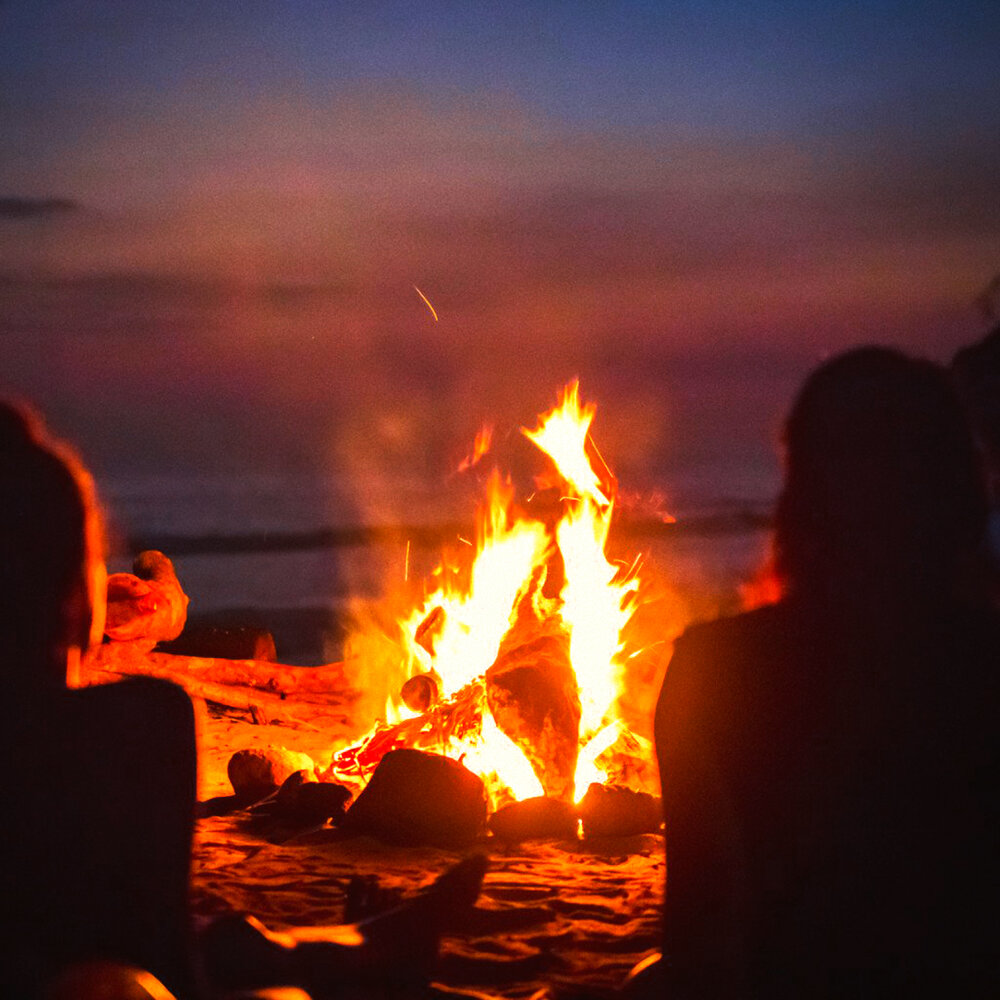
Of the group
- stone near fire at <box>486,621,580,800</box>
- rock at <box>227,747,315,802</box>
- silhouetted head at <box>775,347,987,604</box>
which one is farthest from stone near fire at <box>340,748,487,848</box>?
silhouetted head at <box>775,347,987,604</box>

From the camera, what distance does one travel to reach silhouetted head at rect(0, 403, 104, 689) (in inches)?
105

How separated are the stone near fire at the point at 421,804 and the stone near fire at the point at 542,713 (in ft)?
1.77

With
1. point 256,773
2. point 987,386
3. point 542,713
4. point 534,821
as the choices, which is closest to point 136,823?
point 987,386

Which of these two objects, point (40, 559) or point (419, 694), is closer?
point (40, 559)

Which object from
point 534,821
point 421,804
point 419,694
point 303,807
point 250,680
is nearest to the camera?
point 421,804

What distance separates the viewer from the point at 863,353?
2568 mm

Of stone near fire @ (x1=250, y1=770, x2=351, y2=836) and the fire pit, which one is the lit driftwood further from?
stone near fire @ (x1=250, y1=770, x2=351, y2=836)

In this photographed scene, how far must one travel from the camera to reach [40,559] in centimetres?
270

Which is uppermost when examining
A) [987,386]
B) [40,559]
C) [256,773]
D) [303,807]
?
[987,386]

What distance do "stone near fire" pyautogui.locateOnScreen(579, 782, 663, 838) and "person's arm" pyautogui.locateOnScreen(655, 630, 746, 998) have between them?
4548 mm

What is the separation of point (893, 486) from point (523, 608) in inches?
234

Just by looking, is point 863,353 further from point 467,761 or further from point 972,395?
point 467,761

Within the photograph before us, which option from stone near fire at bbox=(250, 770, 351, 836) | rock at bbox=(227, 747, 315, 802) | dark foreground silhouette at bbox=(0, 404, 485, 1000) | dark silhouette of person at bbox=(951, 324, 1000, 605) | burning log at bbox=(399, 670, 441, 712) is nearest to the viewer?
dark foreground silhouette at bbox=(0, 404, 485, 1000)

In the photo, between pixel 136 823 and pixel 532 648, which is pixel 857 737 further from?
pixel 532 648
